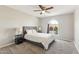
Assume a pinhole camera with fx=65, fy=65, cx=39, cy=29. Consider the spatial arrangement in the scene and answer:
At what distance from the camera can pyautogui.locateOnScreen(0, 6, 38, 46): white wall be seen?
320 cm

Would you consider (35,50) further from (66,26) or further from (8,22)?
(66,26)

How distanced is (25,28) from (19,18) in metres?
0.85

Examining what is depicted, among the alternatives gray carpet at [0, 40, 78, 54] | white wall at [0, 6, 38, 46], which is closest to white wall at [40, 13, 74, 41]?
gray carpet at [0, 40, 78, 54]

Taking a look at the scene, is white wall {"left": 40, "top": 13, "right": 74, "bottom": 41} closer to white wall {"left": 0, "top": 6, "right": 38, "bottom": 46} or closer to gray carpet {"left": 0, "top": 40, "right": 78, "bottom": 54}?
gray carpet {"left": 0, "top": 40, "right": 78, "bottom": 54}

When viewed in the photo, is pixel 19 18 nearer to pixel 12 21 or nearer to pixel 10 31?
pixel 12 21

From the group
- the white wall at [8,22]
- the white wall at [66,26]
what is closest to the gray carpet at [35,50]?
the white wall at [8,22]

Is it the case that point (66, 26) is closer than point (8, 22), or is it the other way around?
point (8, 22)

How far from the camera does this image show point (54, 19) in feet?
18.0

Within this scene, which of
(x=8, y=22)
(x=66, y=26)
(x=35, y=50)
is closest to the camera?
(x=35, y=50)

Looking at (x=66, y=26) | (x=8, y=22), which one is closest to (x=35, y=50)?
(x=8, y=22)

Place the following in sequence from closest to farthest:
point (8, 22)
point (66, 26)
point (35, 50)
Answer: point (35, 50) → point (8, 22) → point (66, 26)

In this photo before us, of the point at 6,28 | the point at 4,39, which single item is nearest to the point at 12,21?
the point at 6,28

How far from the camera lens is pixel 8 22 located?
3.47 meters

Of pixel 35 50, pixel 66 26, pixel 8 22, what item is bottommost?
pixel 35 50
